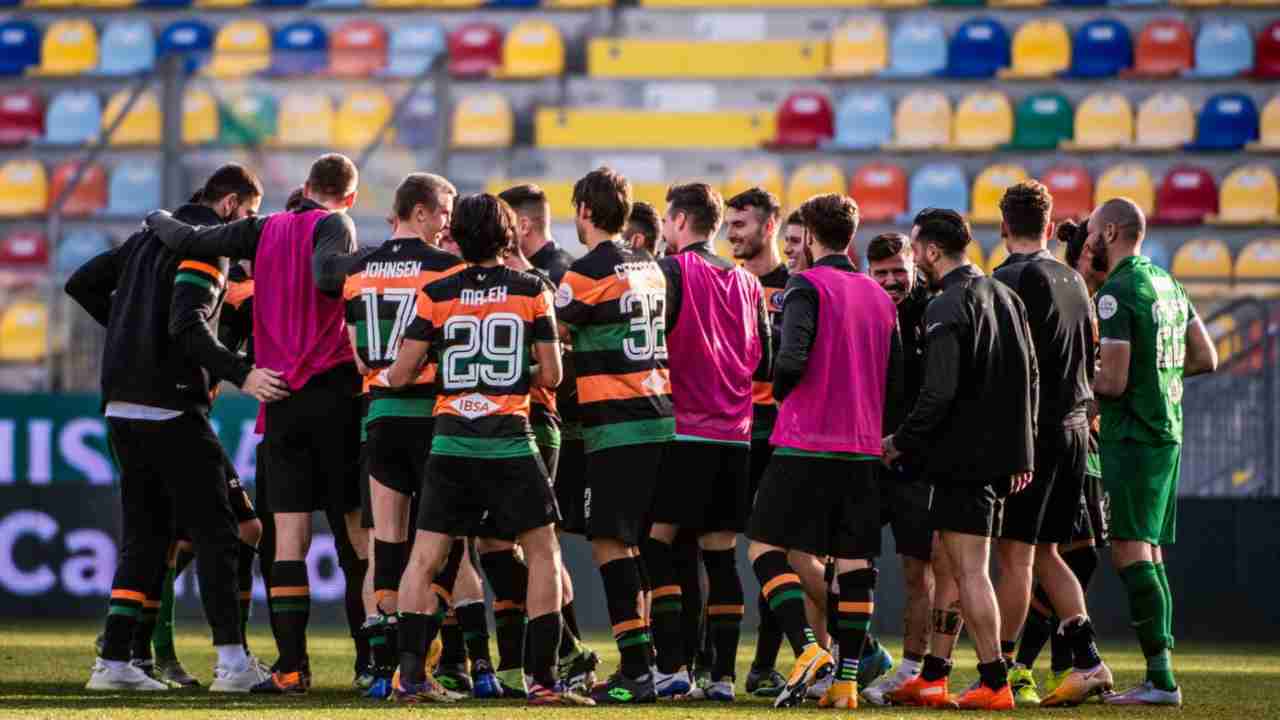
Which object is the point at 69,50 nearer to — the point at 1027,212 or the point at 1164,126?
the point at 1164,126

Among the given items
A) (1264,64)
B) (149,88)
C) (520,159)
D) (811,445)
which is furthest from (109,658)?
(1264,64)

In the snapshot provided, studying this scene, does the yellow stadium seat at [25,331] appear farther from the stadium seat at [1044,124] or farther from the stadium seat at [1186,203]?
the stadium seat at [1186,203]

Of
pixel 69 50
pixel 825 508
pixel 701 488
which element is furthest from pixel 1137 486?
pixel 69 50

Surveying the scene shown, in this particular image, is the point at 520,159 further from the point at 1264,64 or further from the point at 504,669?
the point at 504,669

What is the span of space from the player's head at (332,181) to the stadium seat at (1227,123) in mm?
11314

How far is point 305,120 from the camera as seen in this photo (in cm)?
1441

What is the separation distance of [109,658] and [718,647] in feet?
8.24

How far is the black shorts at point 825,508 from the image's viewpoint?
7.16 metres

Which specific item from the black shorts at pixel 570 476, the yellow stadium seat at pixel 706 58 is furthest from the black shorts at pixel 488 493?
the yellow stadium seat at pixel 706 58

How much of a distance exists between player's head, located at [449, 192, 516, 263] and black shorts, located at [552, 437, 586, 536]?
171 cm

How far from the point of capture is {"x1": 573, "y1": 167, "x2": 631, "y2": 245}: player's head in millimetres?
7355

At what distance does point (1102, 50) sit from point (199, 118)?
27.5 ft

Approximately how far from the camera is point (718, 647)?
7738mm

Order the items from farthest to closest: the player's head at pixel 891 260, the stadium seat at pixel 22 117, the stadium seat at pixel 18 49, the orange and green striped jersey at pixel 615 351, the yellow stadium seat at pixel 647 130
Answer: the stadium seat at pixel 18 49
the stadium seat at pixel 22 117
the yellow stadium seat at pixel 647 130
the player's head at pixel 891 260
the orange and green striped jersey at pixel 615 351
